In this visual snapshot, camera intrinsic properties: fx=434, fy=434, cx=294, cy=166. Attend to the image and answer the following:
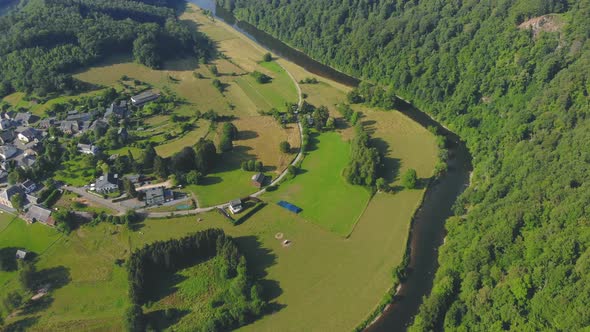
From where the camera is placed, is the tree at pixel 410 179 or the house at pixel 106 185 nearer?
the house at pixel 106 185

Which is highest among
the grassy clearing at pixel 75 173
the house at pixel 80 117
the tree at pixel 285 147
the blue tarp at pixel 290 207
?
the tree at pixel 285 147

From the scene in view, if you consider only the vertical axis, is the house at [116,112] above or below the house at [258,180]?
below

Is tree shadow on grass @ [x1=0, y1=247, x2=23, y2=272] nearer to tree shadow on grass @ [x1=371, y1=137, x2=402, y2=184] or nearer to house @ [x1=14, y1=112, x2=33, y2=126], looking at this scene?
house @ [x1=14, y1=112, x2=33, y2=126]

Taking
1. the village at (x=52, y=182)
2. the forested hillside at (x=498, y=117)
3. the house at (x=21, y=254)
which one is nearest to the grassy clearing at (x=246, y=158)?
the village at (x=52, y=182)

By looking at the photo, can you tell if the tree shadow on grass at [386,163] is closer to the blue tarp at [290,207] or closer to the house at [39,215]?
the blue tarp at [290,207]

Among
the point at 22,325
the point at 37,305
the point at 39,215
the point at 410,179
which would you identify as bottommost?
the point at 22,325

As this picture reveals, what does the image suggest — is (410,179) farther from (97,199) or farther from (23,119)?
(23,119)

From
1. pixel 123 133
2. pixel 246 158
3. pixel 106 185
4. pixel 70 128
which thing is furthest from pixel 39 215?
pixel 246 158

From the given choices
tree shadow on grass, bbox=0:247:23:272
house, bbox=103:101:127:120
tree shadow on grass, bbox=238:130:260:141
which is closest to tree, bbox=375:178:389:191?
tree shadow on grass, bbox=238:130:260:141
